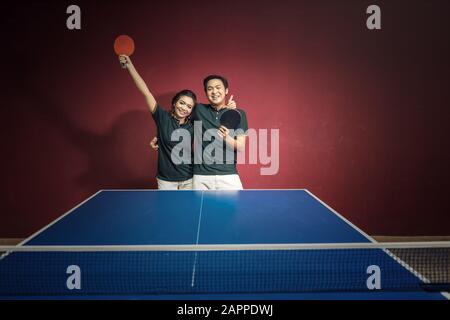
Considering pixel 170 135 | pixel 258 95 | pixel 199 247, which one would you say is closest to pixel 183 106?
pixel 170 135

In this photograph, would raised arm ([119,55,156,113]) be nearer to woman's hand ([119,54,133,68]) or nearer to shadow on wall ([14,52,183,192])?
woman's hand ([119,54,133,68])

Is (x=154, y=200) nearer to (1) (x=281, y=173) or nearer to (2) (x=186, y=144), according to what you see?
(2) (x=186, y=144)

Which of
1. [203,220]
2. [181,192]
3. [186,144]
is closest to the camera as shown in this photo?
[203,220]

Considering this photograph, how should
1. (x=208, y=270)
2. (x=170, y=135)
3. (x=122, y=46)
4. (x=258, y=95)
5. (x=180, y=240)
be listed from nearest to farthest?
(x=208, y=270) → (x=180, y=240) → (x=122, y=46) → (x=170, y=135) → (x=258, y=95)

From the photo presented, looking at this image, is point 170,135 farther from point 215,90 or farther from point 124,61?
point 124,61

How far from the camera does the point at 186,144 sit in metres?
3.37

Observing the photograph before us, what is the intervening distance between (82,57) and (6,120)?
49.2 inches

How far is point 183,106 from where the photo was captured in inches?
127

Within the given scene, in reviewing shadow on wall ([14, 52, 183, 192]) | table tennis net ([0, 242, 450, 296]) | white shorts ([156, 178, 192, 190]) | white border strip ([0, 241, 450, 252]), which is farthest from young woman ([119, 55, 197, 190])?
white border strip ([0, 241, 450, 252])

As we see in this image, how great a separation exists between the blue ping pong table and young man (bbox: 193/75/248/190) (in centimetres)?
36

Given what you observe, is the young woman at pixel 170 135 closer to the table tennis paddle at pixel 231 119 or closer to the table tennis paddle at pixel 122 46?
the table tennis paddle at pixel 122 46

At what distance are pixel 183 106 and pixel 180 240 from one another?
71.9 inches
